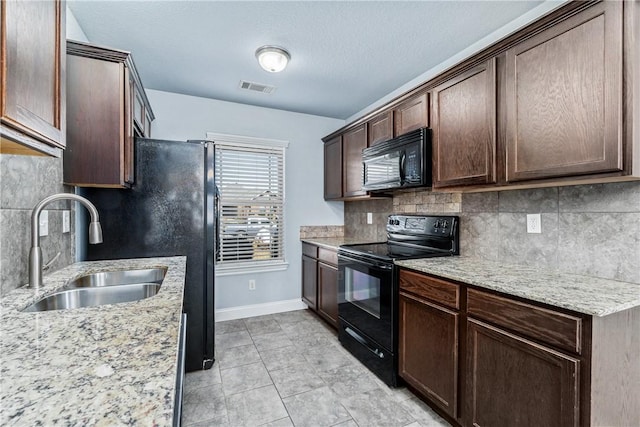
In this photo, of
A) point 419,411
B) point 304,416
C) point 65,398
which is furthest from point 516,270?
point 65,398

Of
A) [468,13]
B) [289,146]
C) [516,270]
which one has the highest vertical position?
[468,13]

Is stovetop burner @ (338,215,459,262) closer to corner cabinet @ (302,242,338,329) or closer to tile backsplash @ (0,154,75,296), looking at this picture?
corner cabinet @ (302,242,338,329)

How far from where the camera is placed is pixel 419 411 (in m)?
1.89

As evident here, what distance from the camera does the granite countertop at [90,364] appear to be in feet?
1.63

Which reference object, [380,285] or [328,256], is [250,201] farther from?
[380,285]

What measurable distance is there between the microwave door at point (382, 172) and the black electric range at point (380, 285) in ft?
1.34

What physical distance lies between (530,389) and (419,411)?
79 cm

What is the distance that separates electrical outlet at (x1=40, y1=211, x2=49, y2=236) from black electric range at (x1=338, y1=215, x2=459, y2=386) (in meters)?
1.94

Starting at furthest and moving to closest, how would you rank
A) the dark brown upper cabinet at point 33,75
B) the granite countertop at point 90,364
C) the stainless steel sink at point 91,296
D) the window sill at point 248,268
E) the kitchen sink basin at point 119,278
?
the window sill at point 248,268
the kitchen sink basin at point 119,278
the stainless steel sink at point 91,296
the dark brown upper cabinet at point 33,75
the granite countertop at point 90,364

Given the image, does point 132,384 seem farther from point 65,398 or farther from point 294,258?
point 294,258

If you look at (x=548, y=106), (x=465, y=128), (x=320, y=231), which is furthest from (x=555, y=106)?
(x=320, y=231)

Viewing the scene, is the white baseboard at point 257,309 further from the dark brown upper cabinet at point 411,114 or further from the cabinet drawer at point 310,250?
the dark brown upper cabinet at point 411,114

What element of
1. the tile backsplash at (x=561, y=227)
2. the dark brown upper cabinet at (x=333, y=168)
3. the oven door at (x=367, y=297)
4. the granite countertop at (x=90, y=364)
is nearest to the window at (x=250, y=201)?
the dark brown upper cabinet at (x=333, y=168)

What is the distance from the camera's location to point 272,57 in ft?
7.80
